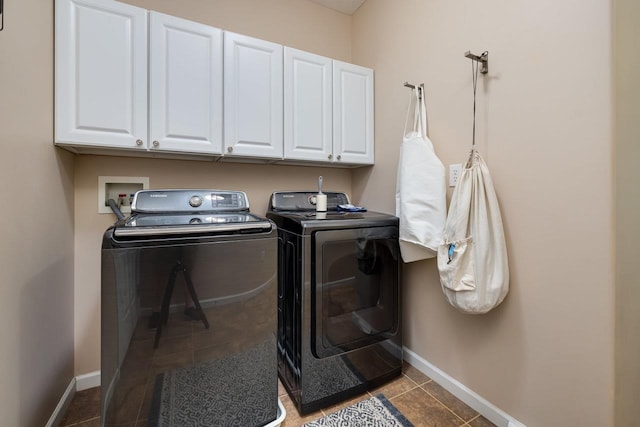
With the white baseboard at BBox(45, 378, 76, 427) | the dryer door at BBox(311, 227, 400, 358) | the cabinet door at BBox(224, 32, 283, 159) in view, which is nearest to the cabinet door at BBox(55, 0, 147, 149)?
the cabinet door at BBox(224, 32, 283, 159)

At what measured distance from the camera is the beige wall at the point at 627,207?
0.94 meters

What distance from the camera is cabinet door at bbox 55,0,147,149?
4.25 ft

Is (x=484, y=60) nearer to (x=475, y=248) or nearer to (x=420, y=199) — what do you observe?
Result: (x=420, y=199)

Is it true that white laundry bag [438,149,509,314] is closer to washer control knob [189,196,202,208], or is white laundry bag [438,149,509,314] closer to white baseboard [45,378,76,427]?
washer control knob [189,196,202,208]

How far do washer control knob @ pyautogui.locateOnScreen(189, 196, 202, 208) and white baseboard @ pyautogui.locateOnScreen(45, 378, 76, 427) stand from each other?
1199 millimetres

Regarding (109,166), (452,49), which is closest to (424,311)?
(452,49)

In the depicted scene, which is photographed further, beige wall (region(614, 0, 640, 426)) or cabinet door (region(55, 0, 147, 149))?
cabinet door (region(55, 0, 147, 149))

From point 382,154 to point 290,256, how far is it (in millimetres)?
1085

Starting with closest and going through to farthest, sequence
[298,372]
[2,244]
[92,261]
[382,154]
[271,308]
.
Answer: [2,244] < [271,308] < [298,372] < [92,261] < [382,154]

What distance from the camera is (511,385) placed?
130 cm

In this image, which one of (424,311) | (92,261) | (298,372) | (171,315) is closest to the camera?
(171,315)

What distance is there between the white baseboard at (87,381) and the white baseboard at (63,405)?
0.09ft

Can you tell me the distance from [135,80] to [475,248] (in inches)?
75.2

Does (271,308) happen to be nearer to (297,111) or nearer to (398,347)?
(398,347)
